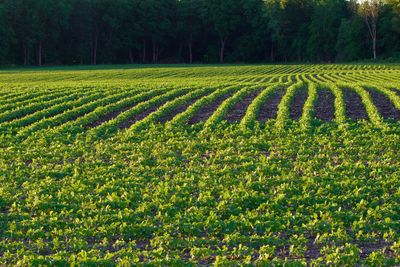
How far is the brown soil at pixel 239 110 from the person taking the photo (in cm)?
1973

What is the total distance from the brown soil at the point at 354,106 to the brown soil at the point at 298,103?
1829 millimetres

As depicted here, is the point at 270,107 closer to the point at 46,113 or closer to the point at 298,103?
the point at 298,103

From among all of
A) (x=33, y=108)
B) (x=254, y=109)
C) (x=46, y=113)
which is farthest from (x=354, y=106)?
(x=33, y=108)

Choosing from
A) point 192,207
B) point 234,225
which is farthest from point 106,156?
point 234,225

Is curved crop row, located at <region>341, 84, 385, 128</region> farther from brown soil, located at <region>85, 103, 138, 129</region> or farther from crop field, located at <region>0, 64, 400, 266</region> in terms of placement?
brown soil, located at <region>85, 103, 138, 129</region>

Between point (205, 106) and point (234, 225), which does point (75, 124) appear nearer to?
point (205, 106)

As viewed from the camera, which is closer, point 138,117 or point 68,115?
point 138,117

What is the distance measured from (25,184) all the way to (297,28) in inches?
3828

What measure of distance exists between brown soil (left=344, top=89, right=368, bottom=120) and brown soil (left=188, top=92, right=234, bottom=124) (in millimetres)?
5311

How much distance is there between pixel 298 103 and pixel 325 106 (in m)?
1.47

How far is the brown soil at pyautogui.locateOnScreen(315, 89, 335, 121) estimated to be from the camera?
64.3 feet

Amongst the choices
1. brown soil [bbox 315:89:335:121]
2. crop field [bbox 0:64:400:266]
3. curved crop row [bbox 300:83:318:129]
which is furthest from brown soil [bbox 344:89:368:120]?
curved crop row [bbox 300:83:318:129]

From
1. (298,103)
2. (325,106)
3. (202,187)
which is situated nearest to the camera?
(202,187)

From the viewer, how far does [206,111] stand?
2162 cm
